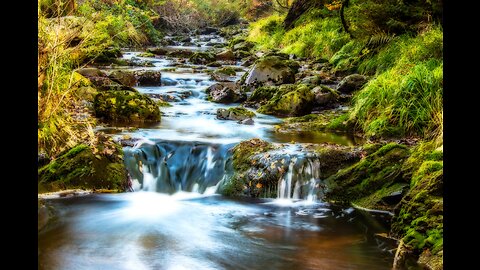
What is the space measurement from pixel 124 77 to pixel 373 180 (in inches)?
391

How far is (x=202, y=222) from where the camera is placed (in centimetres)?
611

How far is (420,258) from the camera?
451 cm

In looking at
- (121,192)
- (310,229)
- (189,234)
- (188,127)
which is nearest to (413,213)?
(310,229)

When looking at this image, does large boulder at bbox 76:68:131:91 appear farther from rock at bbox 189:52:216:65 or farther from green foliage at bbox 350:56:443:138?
rock at bbox 189:52:216:65

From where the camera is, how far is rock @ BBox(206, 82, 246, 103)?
531 inches

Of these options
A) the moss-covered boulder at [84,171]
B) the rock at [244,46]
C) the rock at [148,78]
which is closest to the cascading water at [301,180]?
the moss-covered boulder at [84,171]

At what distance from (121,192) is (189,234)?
1623mm

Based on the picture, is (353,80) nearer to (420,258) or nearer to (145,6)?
(420,258)

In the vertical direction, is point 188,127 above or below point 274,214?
above

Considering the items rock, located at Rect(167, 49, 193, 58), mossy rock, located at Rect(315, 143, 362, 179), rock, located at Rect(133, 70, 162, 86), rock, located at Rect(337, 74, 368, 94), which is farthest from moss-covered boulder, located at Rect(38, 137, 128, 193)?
rock, located at Rect(167, 49, 193, 58)

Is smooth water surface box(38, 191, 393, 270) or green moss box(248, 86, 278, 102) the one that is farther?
green moss box(248, 86, 278, 102)

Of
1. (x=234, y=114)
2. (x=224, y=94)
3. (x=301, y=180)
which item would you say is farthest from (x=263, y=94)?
(x=301, y=180)

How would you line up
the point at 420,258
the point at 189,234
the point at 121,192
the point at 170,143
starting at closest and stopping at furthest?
the point at 420,258 < the point at 189,234 < the point at 121,192 < the point at 170,143

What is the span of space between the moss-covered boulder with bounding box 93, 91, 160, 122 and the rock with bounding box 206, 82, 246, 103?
119 inches
